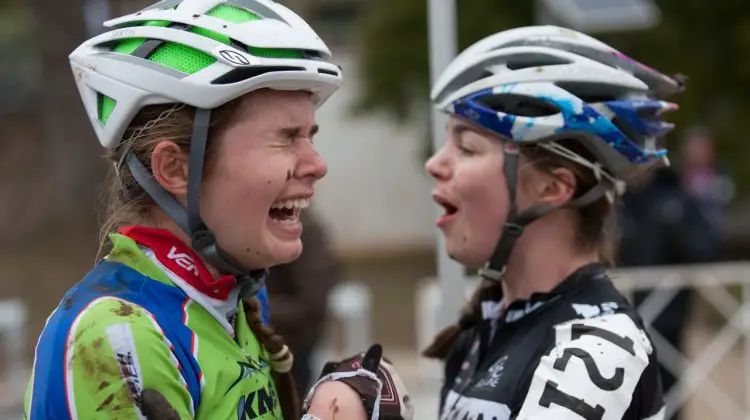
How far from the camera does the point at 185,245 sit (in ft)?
7.03

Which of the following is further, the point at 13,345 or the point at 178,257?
the point at 13,345

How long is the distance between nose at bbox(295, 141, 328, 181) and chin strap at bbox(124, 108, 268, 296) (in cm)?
22

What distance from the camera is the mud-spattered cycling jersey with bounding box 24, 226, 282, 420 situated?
6.08 ft

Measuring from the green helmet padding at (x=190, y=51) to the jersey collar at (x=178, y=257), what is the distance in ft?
0.91

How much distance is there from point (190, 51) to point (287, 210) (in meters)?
0.41

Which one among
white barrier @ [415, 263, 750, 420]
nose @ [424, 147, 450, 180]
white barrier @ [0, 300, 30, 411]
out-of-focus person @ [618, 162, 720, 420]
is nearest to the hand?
nose @ [424, 147, 450, 180]

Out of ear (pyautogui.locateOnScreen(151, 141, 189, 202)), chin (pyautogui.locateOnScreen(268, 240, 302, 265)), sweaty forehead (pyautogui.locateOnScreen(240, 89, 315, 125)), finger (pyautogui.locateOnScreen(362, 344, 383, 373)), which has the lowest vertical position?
finger (pyautogui.locateOnScreen(362, 344, 383, 373))

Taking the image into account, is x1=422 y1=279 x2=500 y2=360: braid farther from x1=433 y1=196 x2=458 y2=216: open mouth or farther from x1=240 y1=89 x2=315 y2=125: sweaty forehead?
x1=240 y1=89 x2=315 y2=125: sweaty forehead

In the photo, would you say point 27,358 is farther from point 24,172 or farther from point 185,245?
point 24,172

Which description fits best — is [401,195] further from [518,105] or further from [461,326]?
[518,105]

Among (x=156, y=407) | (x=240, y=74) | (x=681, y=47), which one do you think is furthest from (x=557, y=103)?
(x=681, y=47)

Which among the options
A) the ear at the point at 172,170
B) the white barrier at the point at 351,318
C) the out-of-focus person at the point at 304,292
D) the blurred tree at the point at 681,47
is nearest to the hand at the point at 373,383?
the ear at the point at 172,170

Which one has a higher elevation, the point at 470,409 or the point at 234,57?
the point at 234,57

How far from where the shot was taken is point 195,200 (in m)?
2.09
